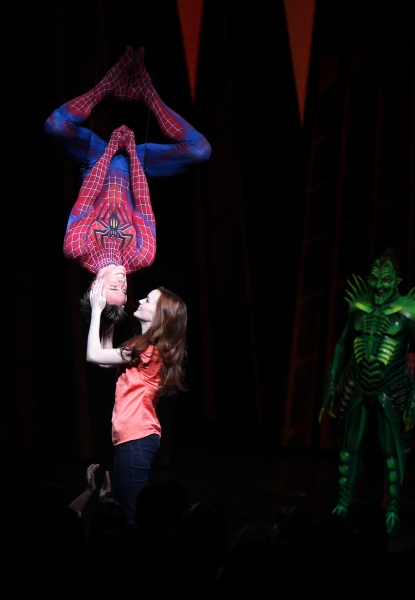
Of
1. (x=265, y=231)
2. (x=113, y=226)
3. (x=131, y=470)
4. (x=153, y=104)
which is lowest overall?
(x=131, y=470)

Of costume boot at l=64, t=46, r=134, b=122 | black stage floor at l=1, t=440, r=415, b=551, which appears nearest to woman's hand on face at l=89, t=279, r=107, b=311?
costume boot at l=64, t=46, r=134, b=122

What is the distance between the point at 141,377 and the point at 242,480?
9.84 feet

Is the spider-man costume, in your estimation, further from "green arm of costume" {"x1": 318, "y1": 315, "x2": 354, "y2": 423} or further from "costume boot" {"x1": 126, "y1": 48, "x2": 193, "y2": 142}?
"green arm of costume" {"x1": 318, "y1": 315, "x2": 354, "y2": 423}

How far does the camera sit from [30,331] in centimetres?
582

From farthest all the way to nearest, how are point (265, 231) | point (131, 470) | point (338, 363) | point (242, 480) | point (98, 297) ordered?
point (265, 231) < point (242, 480) < point (338, 363) < point (98, 297) < point (131, 470)

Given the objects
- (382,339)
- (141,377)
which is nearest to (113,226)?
(141,377)

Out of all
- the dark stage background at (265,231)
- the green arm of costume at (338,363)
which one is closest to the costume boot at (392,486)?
the green arm of costume at (338,363)

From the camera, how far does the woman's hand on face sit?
3.11 meters

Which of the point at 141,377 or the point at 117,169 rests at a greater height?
the point at 117,169

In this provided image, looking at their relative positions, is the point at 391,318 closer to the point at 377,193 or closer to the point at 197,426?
the point at 377,193

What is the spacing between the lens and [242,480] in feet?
18.9

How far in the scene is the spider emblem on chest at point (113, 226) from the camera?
344 centimetres

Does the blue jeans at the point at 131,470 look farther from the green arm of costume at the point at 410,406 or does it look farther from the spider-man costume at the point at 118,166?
the green arm of costume at the point at 410,406

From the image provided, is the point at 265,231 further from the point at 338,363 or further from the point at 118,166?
the point at 118,166
